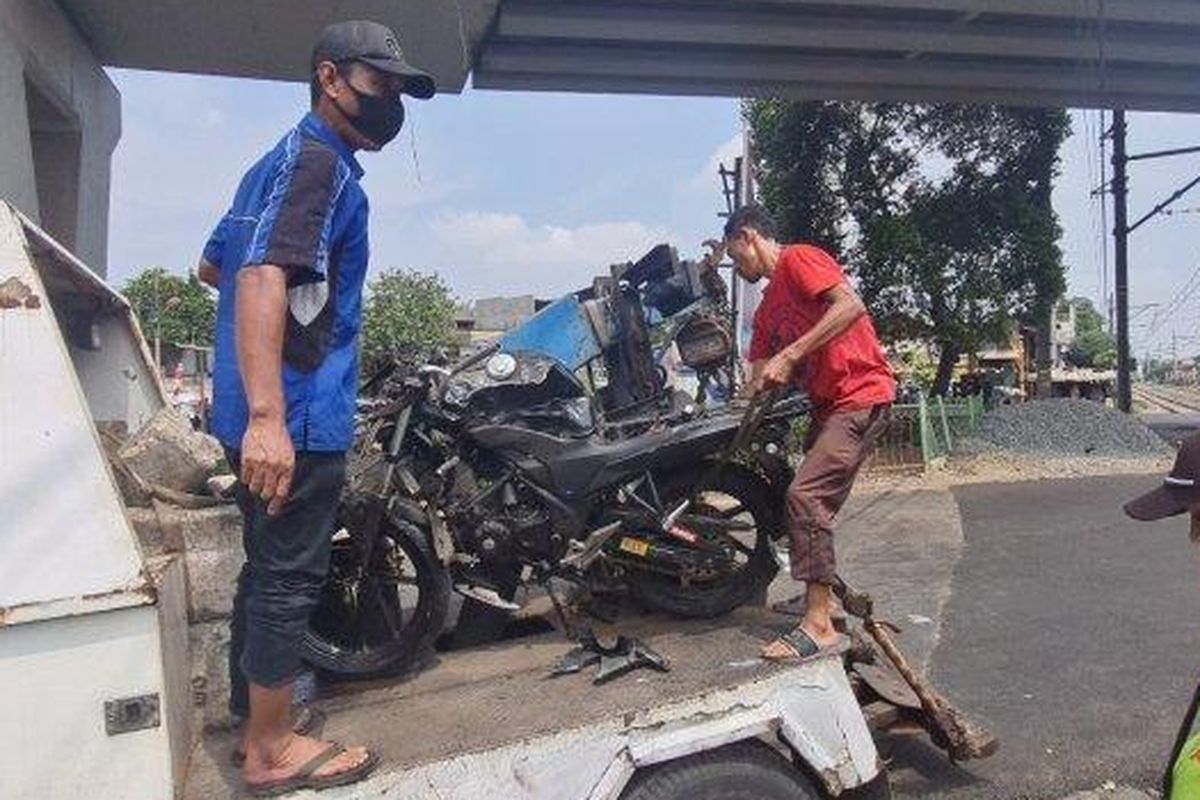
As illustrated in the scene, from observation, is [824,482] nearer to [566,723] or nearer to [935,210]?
[566,723]

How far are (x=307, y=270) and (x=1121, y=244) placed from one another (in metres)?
20.7

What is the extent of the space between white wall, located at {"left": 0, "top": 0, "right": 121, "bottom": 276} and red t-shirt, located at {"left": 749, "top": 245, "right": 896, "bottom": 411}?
4923 millimetres

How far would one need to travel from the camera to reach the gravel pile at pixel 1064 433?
15.7 meters

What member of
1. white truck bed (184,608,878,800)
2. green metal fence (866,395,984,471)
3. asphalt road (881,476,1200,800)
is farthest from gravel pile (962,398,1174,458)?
white truck bed (184,608,878,800)

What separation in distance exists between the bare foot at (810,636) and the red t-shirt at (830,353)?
83 cm

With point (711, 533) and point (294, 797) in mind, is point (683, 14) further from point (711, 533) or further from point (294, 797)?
point (294, 797)

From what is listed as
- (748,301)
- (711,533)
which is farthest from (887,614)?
(711,533)

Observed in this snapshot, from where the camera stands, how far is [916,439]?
1484cm

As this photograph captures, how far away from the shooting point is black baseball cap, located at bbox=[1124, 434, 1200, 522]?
77.4 inches

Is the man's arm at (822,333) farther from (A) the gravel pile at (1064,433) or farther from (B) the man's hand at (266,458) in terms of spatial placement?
(A) the gravel pile at (1064,433)

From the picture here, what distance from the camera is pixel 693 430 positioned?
12.2ft

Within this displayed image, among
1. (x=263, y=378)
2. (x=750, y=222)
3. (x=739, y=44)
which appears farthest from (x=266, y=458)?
(x=739, y=44)

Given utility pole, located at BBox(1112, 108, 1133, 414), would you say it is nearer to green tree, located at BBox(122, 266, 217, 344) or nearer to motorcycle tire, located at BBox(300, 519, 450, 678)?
motorcycle tire, located at BBox(300, 519, 450, 678)

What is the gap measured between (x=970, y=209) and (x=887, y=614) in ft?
36.8
